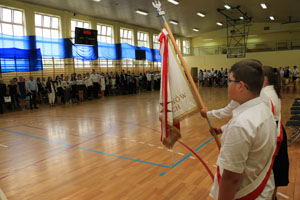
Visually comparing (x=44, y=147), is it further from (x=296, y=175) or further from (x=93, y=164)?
(x=296, y=175)

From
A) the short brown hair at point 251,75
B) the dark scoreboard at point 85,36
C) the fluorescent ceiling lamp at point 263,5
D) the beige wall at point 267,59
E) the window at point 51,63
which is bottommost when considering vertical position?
the short brown hair at point 251,75

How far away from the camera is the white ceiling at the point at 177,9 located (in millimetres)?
14828

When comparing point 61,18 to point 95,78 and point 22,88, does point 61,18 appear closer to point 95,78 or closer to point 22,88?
point 95,78

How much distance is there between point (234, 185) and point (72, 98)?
44.0 ft

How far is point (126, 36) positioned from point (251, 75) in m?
20.4

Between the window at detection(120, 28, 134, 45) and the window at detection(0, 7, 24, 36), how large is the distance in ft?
27.1

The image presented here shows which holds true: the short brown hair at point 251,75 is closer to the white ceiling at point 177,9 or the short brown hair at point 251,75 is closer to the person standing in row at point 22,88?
the person standing in row at point 22,88

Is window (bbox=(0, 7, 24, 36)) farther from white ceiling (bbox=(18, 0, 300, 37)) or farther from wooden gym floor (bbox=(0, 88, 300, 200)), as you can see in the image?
wooden gym floor (bbox=(0, 88, 300, 200))

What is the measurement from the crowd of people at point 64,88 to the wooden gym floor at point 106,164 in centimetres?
430

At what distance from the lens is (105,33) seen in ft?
61.8

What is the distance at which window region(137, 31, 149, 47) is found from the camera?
22.4m

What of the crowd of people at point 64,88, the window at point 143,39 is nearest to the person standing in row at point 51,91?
the crowd of people at point 64,88

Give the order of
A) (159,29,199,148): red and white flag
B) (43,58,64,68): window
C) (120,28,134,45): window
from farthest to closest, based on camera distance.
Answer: (120,28,134,45): window, (43,58,64,68): window, (159,29,199,148): red and white flag

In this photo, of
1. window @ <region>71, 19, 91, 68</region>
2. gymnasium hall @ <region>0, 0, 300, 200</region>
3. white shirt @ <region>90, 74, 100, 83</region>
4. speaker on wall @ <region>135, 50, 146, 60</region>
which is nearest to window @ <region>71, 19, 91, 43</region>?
window @ <region>71, 19, 91, 68</region>
